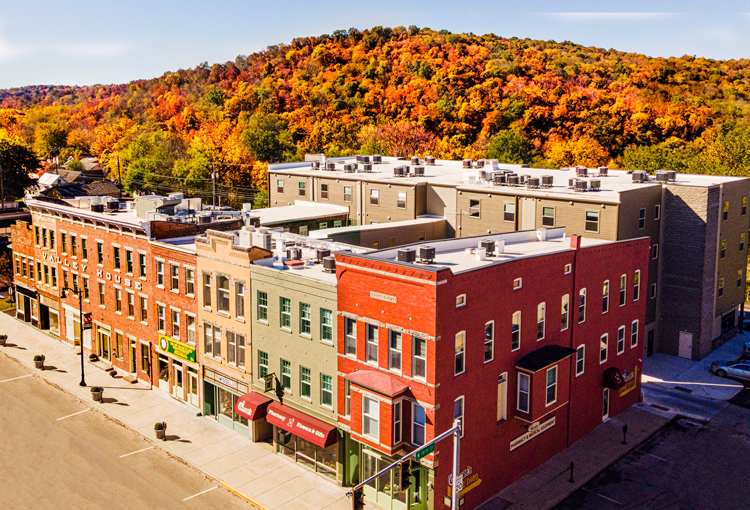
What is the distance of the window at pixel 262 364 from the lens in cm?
3684

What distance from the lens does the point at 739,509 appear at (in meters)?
31.0

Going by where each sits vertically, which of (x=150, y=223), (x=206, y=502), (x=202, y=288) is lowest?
(x=206, y=502)

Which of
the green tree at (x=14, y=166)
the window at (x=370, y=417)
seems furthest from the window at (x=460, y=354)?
the green tree at (x=14, y=166)

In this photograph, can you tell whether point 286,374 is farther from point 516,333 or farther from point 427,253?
point 516,333

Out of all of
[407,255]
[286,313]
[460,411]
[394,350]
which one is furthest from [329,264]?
[460,411]

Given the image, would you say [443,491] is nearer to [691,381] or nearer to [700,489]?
[700,489]

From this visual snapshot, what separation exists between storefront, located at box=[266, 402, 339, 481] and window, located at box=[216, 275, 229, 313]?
22.6 ft

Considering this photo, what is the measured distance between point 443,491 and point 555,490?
6.96m

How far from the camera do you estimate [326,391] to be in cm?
3325

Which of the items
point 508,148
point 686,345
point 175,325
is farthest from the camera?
point 508,148

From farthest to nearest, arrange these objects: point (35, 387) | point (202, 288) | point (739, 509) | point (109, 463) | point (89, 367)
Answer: point (89, 367), point (35, 387), point (202, 288), point (109, 463), point (739, 509)

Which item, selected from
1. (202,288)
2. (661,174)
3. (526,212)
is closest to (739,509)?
(526,212)

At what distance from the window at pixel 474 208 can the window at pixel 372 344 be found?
2418 centimetres

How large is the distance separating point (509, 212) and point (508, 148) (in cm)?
5435
